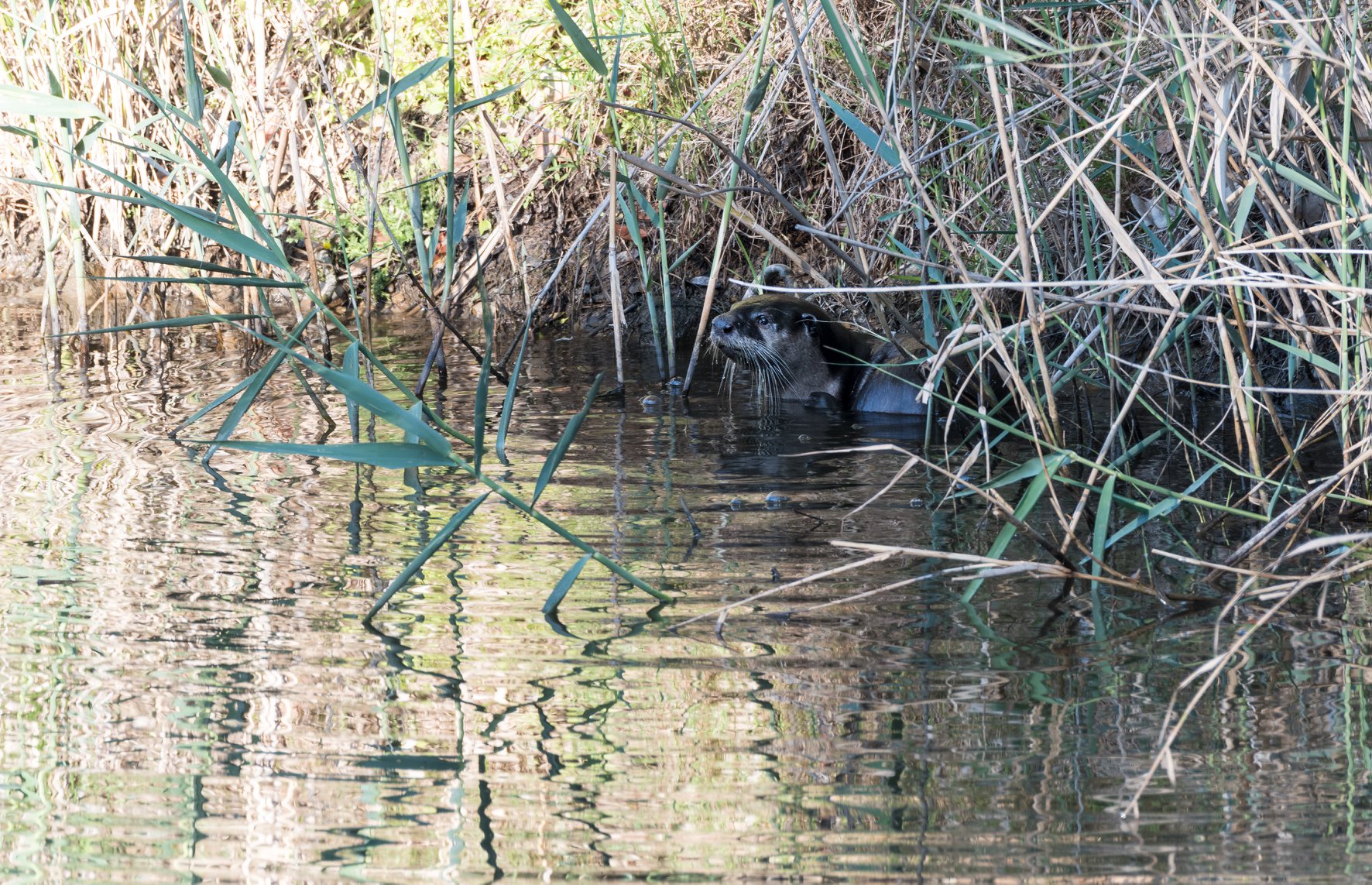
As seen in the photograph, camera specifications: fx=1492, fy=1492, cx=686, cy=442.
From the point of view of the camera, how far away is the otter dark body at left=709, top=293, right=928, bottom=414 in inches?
193

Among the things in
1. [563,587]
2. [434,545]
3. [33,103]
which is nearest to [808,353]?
[563,587]

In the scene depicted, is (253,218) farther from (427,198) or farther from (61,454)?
(427,198)

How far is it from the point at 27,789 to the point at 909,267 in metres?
3.58

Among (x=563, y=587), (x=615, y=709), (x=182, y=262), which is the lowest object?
(x=615, y=709)

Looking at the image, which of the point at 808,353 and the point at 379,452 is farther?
the point at 808,353

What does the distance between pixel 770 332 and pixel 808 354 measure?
0.15 metres

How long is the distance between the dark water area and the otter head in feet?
4.70

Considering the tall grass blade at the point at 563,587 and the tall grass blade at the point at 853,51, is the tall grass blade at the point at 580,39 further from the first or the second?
the tall grass blade at the point at 563,587

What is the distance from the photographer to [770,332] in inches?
198

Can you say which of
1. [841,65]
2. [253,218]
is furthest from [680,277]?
[253,218]

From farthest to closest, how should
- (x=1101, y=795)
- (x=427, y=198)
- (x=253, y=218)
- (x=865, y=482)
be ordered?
(x=427, y=198) → (x=865, y=482) → (x=253, y=218) → (x=1101, y=795)

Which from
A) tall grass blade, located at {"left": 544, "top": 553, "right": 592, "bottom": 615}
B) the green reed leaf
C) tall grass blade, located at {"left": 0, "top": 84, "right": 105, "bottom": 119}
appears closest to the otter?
the green reed leaf

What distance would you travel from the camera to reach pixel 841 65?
18.6 ft

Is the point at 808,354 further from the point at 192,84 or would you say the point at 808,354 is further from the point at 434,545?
the point at 434,545
